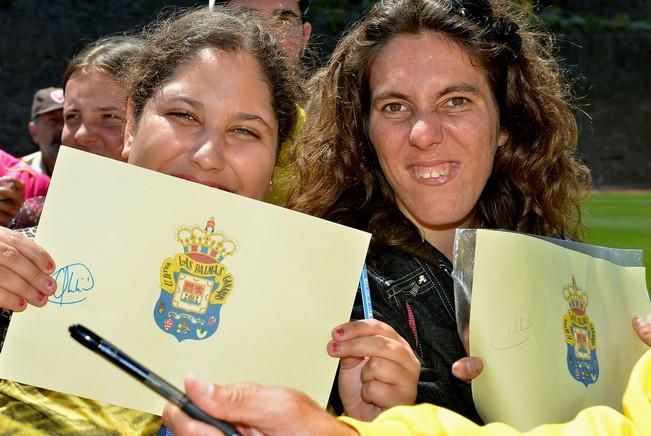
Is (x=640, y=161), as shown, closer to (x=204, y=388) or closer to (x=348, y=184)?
(x=348, y=184)

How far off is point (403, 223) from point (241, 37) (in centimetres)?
53

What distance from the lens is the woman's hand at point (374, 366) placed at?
4.84 ft

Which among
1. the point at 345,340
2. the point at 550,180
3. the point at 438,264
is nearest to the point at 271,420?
the point at 345,340

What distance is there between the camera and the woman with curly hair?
69.7 inches

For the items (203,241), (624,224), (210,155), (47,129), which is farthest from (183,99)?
(47,129)

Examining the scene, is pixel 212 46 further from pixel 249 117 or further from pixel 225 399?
pixel 225 399

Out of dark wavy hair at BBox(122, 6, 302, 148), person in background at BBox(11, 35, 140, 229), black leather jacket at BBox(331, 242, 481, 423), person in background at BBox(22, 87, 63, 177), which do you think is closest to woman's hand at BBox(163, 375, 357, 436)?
black leather jacket at BBox(331, 242, 481, 423)

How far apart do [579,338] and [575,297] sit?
0.07m

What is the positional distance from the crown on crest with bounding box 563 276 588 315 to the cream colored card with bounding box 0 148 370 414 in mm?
437

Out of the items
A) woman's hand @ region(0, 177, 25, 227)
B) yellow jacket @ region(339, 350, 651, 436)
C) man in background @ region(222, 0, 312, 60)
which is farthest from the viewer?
woman's hand @ region(0, 177, 25, 227)

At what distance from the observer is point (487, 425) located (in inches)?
52.2
